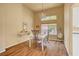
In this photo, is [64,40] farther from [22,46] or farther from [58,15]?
[22,46]

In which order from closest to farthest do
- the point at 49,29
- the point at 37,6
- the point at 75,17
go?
1. the point at 75,17
2. the point at 37,6
3. the point at 49,29

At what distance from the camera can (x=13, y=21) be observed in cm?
240

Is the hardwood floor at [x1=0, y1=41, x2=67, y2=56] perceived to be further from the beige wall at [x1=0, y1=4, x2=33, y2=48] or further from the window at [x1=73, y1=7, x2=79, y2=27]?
the window at [x1=73, y1=7, x2=79, y2=27]

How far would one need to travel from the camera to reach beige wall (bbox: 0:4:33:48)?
7.84 feet

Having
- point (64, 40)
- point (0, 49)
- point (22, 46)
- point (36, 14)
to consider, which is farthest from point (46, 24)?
point (0, 49)

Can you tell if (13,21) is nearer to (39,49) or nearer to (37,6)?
(37,6)

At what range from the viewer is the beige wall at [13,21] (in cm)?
239

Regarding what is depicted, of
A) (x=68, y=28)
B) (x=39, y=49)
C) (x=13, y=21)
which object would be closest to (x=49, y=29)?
(x=68, y=28)

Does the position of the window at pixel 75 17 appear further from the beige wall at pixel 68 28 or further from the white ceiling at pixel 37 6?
the white ceiling at pixel 37 6

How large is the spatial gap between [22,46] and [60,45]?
33.8 inches

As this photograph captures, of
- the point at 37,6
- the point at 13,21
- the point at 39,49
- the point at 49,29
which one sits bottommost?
the point at 39,49

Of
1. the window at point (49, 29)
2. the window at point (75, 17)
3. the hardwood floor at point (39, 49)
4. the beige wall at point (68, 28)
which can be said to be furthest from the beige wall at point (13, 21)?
the window at point (75, 17)

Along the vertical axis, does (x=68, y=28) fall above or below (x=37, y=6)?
below

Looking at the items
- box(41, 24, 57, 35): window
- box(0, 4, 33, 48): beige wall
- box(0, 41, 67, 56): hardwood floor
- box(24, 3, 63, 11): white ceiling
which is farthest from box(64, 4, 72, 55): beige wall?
box(0, 4, 33, 48): beige wall
